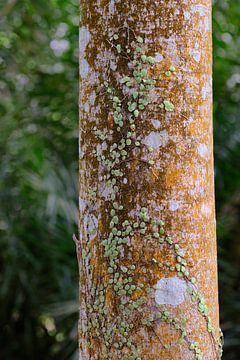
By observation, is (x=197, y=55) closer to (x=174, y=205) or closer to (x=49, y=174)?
(x=174, y=205)

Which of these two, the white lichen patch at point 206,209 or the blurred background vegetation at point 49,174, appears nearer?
the white lichen patch at point 206,209

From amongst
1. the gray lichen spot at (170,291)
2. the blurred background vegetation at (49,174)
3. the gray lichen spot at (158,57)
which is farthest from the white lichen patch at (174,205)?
the blurred background vegetation at (49,174)

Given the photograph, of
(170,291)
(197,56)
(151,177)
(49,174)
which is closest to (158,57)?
(197,56)

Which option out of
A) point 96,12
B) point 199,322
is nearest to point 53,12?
point 96,12

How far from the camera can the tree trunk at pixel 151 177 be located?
1036mm

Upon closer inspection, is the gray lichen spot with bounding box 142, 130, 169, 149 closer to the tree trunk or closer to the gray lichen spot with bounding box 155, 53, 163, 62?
the tree trunk

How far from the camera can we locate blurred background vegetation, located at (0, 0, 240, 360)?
10.6ft

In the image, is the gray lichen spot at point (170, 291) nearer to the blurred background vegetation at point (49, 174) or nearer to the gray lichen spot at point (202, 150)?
the gray lichen spot at point (202, 150)

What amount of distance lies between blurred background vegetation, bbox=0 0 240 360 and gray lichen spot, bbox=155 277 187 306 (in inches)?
81.2

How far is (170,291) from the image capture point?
1.04m

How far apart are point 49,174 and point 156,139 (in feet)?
7.35

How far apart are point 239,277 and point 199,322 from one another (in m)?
2.35

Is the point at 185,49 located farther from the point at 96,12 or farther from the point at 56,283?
the point at 56,283

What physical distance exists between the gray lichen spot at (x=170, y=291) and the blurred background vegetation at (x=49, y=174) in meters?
2.06
